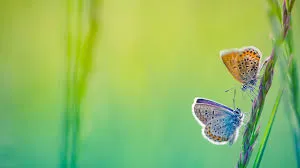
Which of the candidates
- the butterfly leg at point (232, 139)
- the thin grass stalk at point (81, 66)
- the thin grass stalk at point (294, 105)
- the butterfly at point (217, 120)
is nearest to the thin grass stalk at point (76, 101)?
the thin grass stalk at point (81, 66)

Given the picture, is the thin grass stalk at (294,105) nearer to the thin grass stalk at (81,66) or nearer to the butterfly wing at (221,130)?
the butterfly wing at (221,130)

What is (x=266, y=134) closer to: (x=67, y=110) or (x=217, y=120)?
(x=217, y=120)

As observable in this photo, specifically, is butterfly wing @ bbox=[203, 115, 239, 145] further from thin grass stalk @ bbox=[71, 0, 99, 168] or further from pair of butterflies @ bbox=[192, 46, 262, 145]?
thin grass stalk @ bbox=[71, 0, 99, 168]

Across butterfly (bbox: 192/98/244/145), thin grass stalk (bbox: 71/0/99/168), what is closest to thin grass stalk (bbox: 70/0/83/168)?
thin grass stalk (bbox: 71/0/99/168)

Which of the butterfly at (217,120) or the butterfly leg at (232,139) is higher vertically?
the butterfly at (217,120)

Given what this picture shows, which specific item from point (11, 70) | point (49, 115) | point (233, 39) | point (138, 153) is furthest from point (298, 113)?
point (11, 70)

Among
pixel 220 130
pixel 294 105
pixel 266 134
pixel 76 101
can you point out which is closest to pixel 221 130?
pixel 220 130
